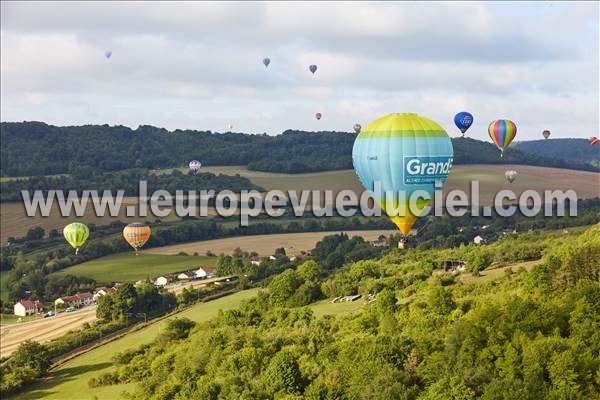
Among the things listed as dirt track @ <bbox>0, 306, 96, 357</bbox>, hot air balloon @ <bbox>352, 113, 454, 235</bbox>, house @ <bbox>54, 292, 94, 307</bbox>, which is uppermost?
hot air balloon @ <bbox>352, 113, 454, 235</bbox>

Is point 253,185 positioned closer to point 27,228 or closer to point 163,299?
point 27,228

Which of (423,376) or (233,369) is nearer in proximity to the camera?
(423,376)

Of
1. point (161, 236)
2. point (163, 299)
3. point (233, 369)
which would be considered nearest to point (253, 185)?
point (161, 236)

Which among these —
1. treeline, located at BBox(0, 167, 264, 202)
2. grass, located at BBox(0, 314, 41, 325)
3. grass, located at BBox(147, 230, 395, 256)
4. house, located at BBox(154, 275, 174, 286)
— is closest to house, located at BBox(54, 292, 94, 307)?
grass, located at BBox(0, 314, 41, 325)

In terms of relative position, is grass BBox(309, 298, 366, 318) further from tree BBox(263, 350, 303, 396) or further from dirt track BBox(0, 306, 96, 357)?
dirt track BBox(0, 306, 96, 357)

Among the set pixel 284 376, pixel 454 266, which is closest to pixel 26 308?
pixel 454 266

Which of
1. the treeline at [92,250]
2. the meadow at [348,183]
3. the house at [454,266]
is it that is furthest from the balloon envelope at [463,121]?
the meadow at [348,183]
